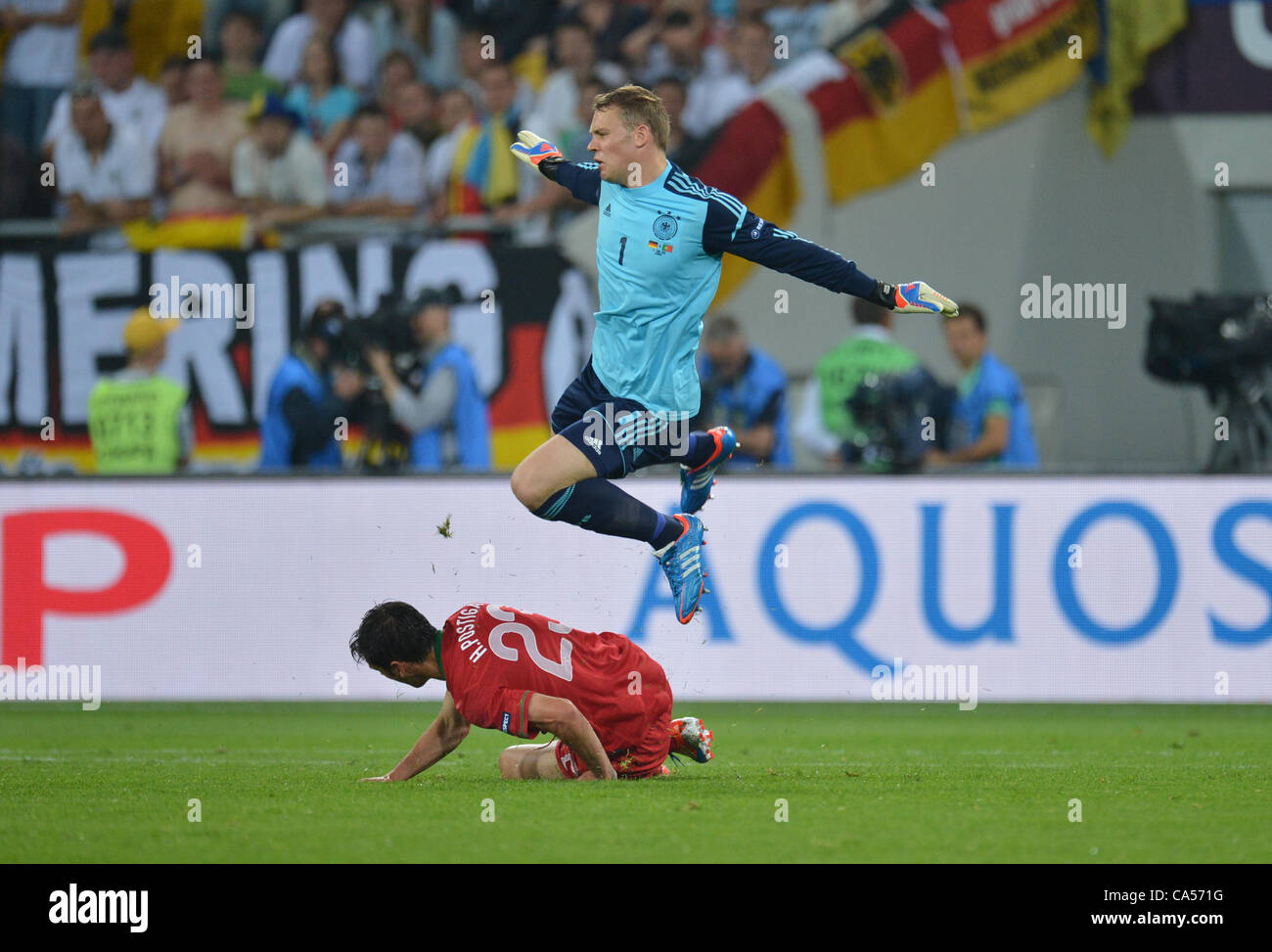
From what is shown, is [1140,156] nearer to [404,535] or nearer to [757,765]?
[404,535]

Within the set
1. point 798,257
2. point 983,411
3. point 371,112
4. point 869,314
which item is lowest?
point 983,411

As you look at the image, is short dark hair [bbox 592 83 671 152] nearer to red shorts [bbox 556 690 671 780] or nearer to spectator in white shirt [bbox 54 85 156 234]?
red shorts [bbox 556 690 671 780]

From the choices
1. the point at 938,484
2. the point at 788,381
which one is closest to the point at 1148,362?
the point at 938,484

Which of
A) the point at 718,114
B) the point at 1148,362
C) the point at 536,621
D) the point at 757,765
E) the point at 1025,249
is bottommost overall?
the point at 757,765

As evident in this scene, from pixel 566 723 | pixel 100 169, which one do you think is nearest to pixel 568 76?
pixel 100 169

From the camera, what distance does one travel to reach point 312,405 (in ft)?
38.1

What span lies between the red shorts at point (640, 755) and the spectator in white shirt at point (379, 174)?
8395mm

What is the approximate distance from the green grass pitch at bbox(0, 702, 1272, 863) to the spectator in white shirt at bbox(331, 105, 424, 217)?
5.77 metres

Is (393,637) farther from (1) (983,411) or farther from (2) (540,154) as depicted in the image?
(1) (983,411)

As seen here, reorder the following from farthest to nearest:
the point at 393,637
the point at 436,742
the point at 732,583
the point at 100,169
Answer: the point at 100,169 → the point at 732,583 → the point at 436,742 → the point at 393,637

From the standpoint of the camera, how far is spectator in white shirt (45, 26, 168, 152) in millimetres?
14953

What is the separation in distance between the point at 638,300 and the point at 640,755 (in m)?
1.80

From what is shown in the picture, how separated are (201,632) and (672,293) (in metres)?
4.64

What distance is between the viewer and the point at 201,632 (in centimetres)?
1062
